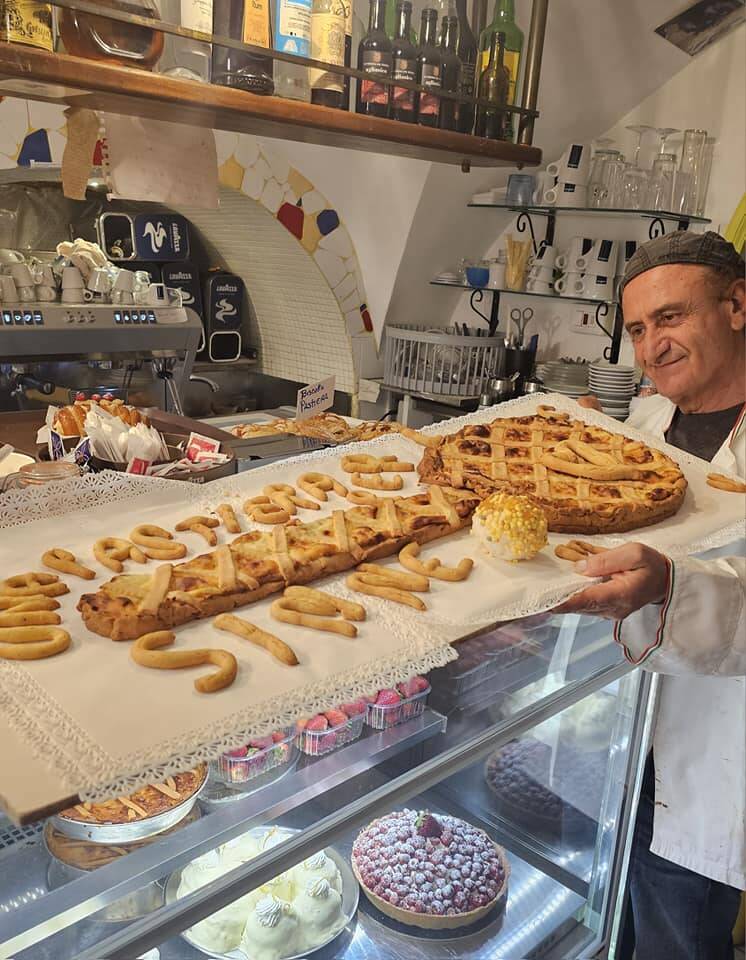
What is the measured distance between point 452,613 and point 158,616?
15.5 inches

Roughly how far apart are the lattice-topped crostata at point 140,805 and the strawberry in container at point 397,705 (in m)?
0.27

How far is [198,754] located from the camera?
77cm

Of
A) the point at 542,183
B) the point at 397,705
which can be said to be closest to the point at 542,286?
the point at 542,183

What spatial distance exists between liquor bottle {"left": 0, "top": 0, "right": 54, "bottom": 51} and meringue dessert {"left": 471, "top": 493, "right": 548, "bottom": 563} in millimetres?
915

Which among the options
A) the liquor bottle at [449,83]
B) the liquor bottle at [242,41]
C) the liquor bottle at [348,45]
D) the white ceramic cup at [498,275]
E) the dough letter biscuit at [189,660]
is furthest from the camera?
the white ceramic cup at [498,275]

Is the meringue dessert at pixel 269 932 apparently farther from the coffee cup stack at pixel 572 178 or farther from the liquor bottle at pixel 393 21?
the coffee cup stack at pixel 572 178

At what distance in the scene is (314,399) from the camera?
2.42 metres

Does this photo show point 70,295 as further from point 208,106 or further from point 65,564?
point 65,564

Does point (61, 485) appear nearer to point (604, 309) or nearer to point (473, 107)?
point (473, 107)

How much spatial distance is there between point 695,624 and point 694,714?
0.53 m

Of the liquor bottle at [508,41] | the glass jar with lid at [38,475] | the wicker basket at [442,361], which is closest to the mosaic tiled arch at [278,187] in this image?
the wicker basket at [442,361]

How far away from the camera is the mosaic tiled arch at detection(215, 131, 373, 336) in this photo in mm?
3752

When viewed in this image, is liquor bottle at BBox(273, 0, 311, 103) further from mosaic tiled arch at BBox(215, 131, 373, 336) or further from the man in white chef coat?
mosaic tiled arch at BBox(215, 131, 373, 336)

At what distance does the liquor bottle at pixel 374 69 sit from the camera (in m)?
1.47
